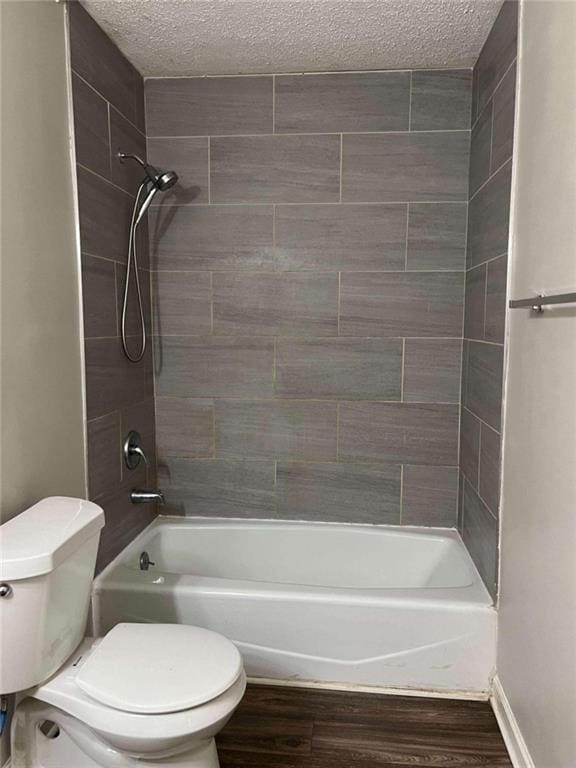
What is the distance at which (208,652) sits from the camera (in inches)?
62.6

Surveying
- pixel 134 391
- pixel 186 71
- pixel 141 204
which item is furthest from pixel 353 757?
pixel 186 71

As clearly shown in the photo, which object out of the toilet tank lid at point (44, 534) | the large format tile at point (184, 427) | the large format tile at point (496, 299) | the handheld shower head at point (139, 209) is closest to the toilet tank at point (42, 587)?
the toilet tank lid at point (44, 534)

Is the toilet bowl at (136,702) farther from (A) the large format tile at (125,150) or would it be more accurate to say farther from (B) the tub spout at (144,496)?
(A) the large format tile at (125,150)

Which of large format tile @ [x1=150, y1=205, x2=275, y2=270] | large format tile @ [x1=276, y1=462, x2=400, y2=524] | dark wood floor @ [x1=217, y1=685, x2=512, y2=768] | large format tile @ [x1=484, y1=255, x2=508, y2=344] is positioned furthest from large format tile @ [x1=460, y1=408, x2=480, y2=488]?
large format tile @ [x1=150, y1=205, x2=275, y2=270]

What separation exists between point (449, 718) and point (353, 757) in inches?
14.8

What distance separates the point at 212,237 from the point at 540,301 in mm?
1613

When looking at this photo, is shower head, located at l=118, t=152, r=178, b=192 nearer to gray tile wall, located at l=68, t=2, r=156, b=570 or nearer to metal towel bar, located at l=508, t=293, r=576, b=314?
gray tile wall, located at l=68, t=2, r=156, b=570

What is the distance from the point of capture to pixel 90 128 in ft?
6.78

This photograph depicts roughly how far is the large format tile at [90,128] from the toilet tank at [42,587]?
1225 millimetres

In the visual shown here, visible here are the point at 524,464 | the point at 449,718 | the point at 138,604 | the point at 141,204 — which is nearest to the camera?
the point at 524,464

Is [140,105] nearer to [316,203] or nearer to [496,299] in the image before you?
[316,203]

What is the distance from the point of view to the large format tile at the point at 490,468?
6.50ft

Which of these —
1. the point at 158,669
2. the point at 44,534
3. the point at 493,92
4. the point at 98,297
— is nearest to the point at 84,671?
the point at 158,669

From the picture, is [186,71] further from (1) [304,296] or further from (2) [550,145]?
(2) [550,145]
